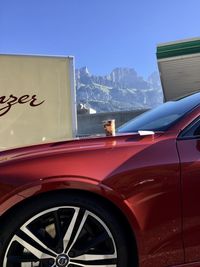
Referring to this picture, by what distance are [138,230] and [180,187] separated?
391 millimetres

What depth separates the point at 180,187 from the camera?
315 centimetres

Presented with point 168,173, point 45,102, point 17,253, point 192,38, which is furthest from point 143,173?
point 192,38

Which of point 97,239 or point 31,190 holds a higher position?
point 31,190

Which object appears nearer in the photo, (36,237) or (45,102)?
(36,237)

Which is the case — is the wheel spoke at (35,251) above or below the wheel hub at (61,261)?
above

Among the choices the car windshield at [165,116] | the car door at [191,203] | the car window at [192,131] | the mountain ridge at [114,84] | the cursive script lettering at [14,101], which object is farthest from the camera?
the mountain ridge at [114,84]

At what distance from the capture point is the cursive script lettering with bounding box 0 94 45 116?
9.00 meters

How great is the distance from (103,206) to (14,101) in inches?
246

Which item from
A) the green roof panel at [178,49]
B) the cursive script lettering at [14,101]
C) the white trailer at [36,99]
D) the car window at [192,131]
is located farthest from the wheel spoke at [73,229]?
the green roof panel at [178,49]

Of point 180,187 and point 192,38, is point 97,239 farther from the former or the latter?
point 192,38

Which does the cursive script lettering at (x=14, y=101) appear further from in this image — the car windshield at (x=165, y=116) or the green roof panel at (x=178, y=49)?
the green roof panel at (x=178, y=49)

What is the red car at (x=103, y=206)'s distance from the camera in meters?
3.03

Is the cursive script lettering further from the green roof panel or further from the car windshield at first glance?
the green roof panel

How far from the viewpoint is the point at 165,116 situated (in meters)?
3.82
